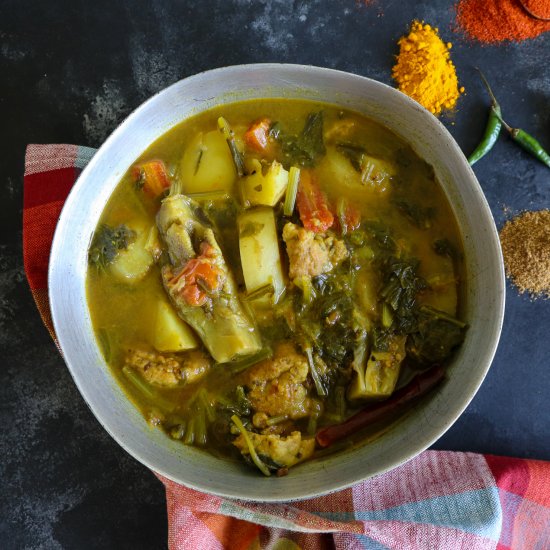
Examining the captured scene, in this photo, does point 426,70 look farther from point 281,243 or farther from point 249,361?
point 249,361

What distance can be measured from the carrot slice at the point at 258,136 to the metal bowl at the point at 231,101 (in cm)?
19

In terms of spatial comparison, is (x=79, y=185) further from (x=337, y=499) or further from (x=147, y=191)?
(x=337, y=499)

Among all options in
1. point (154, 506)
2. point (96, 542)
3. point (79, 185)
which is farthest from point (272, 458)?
point (79, 185)

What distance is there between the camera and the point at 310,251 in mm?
3029

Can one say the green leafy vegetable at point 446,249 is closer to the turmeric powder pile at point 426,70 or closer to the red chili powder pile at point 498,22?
the turmeric powder pile at point 426,70

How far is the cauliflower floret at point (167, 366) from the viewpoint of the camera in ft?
10.3

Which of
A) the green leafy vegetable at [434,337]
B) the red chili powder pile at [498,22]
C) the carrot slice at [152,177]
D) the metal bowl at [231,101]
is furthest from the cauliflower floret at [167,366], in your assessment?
the red chili powder pile at [498,22]

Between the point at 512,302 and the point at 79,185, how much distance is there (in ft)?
8.54

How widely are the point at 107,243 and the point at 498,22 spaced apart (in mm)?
2727

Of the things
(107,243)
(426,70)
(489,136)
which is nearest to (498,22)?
(426,70)

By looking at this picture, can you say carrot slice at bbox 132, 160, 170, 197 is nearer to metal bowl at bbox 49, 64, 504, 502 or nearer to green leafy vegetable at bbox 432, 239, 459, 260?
metal bowl at bbox 49, 64, 504, 502

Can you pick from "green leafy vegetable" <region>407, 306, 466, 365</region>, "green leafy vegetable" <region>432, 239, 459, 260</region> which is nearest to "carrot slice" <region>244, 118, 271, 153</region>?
"green leafy vegetable" <region>432, 239, 459, 260</region>

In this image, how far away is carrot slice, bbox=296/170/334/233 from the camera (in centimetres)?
315

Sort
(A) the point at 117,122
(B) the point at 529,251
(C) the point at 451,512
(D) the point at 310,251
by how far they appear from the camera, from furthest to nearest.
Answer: (A) the point at 117,122 < (B) the point at 529,251 < (C) the point at 451,512 < (D) the point at 310,251
